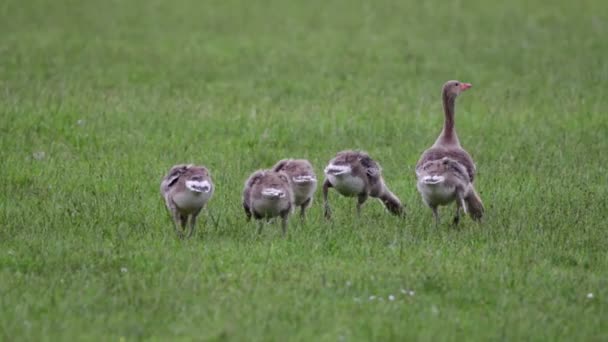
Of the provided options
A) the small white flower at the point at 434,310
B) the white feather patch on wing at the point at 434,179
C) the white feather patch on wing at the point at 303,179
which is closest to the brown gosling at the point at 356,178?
the white feather patch on wing at the point at 303,179

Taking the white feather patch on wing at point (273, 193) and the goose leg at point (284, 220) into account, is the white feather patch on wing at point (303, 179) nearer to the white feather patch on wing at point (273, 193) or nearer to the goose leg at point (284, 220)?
the goose leg at point (284, 220)

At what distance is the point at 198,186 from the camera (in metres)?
9.45

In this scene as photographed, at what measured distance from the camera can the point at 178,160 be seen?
13656mm

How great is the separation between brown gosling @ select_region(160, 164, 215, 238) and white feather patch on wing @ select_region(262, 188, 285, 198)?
0.51 meters

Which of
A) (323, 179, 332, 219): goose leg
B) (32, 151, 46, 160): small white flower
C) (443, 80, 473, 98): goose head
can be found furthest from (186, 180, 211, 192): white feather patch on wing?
(32, 151, 46, 160): small white flower

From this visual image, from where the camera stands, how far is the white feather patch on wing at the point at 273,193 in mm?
9758

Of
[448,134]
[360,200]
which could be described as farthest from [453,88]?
[360,200]

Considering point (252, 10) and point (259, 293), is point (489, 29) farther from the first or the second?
point (259, 293)

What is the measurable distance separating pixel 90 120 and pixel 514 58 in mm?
10203

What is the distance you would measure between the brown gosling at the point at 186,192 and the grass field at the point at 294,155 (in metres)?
0.25

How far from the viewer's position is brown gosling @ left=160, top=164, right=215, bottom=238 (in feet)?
31.3

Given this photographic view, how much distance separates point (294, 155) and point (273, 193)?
15.1 ft

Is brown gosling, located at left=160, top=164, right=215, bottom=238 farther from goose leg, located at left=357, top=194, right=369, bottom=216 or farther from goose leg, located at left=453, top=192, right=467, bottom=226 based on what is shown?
goose leg, located at left=453, top=192, right=467, bottom=226

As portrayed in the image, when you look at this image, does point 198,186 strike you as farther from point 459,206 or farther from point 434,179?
point 459,206
